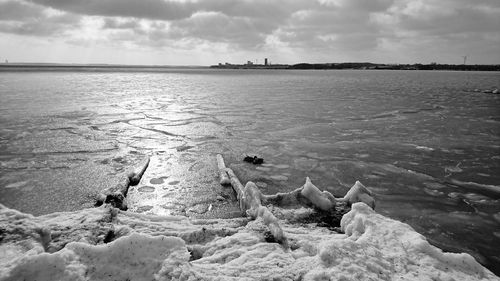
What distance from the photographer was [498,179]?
26.7 feet

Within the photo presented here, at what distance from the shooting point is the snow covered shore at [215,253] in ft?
12.0

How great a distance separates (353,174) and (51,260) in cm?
708

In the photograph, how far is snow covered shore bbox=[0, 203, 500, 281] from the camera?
12.0 ft

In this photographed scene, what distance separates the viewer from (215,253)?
444 centimetres

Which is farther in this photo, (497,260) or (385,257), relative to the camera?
(497,260)

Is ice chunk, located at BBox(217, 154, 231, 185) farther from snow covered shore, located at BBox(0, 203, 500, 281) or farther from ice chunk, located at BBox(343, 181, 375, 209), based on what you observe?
ice chunk, located at BBox(343, 181, 375, 209)

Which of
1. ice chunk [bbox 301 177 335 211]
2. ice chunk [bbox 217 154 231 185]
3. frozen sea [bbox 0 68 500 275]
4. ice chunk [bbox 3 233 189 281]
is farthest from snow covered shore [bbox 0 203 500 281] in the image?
ice chunk [bbox 217 154 231 185]

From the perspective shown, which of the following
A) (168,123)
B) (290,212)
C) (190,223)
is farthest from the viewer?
(168,123)

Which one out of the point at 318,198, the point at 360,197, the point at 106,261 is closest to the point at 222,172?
the point at 318,198

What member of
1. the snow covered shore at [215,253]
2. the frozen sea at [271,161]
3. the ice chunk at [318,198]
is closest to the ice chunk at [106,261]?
the snow covered shore at [215,253]

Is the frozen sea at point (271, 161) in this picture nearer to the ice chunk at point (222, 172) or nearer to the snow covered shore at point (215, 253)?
the ice chunk at point (222, 172)

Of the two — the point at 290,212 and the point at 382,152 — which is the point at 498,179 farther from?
the point at 290,212

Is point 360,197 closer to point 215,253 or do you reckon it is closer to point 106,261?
point 215,253

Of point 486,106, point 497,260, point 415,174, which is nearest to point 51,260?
point 497,260
